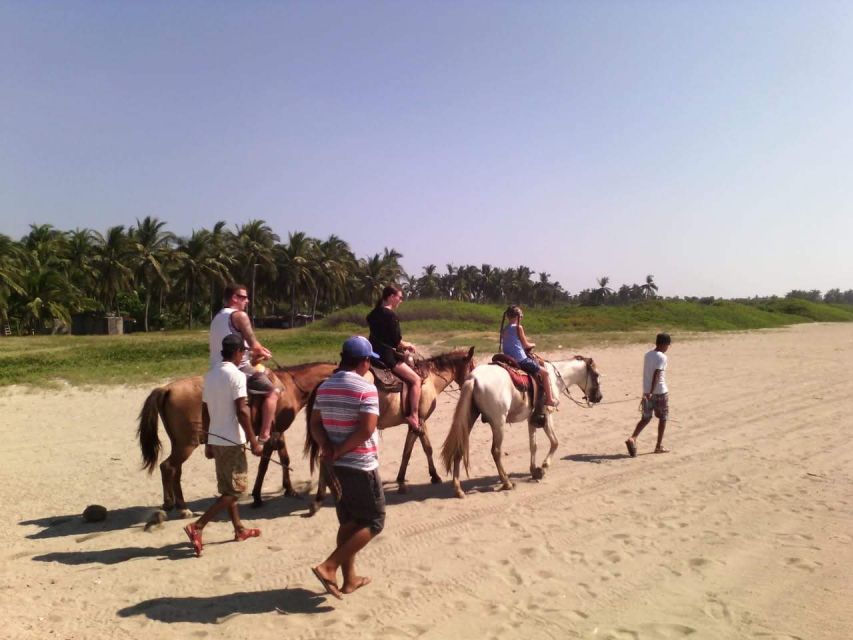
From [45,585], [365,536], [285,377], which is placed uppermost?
[285,377]

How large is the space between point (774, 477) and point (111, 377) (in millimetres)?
17153

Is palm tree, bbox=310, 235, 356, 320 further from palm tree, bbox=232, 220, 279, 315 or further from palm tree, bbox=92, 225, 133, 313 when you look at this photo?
palm tree, bbox=92, 225, 133, 313

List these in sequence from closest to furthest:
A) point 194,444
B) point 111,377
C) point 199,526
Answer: point 199,526
point 194,444
point 111,377

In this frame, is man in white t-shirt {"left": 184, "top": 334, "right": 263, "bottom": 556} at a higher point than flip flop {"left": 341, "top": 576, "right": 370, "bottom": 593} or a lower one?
higher

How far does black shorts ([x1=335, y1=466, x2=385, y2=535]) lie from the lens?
14.7ft

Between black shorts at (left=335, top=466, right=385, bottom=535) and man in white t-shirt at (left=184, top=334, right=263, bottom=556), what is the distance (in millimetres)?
1445

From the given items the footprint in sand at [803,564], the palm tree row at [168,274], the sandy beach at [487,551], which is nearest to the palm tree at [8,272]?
the palm tree row at [168,274]

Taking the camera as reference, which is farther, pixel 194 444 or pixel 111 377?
pixel 111 377

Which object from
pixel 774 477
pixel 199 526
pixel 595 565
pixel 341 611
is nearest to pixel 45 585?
pixel 199 526

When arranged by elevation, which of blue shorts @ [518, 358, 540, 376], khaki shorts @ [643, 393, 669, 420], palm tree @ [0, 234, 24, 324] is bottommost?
khaki shorts @ [643, 393, 669, 420]

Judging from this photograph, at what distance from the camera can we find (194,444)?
671 centimetres

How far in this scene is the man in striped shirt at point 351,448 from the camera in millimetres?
Answer: 4410

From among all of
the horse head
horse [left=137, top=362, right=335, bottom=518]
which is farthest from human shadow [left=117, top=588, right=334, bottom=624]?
the horse head

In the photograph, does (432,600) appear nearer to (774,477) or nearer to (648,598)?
(648,598)
